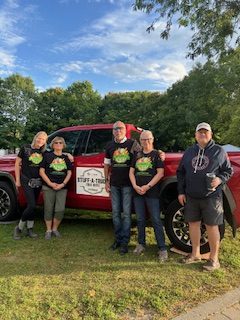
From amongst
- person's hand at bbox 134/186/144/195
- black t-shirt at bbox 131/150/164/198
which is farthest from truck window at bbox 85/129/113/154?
person's hand at bbox 134/186/144/195

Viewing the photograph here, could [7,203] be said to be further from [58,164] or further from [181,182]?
[181,182]

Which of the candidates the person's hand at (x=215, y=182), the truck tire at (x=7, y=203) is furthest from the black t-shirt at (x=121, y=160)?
the truck tire at (x=7, y=203)

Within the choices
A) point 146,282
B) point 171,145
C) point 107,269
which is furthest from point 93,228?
point 171,145

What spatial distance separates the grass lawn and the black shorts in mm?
618

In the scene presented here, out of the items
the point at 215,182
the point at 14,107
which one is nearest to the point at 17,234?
the point at 215,182

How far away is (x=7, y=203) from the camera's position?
7301 mm

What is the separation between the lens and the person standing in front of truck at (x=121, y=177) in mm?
5516

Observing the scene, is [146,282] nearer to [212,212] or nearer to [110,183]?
[212,212]

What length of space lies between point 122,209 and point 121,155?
2.54 ft

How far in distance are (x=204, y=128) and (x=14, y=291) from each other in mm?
2840

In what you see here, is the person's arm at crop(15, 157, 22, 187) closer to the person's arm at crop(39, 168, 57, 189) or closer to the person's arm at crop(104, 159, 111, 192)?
the person's arm at crop(39, 168, 57, 189)

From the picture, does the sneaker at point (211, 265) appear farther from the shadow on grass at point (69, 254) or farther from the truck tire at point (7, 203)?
the truck tire at point (7, 203)

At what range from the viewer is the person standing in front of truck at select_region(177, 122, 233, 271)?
15.5 feet

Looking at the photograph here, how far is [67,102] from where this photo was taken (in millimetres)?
47938
